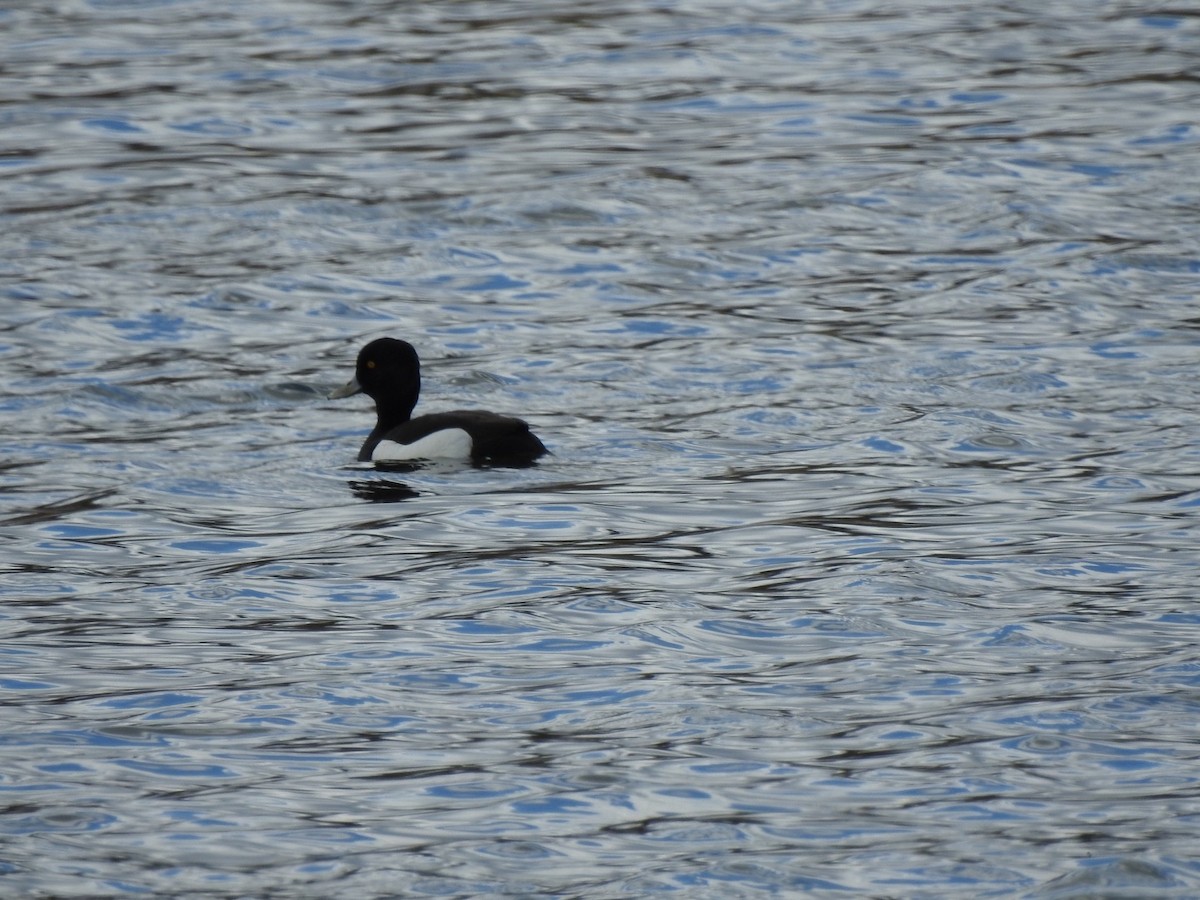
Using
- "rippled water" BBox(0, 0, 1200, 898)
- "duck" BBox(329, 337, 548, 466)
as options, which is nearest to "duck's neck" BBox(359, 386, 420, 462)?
"duck" BBox(329, 337, 548, 466)

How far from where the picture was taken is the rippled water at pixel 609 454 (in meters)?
6.62

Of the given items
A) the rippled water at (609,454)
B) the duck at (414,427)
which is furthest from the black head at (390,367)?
the rippled water at (609,454)

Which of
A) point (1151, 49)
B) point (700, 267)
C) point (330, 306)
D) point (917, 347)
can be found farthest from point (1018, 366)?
point (1151, 49)

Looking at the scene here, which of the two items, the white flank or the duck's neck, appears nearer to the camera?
the white flank

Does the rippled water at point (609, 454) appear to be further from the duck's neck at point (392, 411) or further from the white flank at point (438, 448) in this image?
the duck's neck at point (392, 411)

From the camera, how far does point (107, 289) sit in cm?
1482

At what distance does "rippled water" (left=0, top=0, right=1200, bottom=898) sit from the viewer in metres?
6.62

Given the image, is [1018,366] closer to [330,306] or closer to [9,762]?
[330,306]

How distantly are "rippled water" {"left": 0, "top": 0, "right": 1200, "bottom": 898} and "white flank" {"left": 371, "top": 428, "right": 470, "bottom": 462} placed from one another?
21 centimetres

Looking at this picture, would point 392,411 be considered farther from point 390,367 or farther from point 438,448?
point 438,448

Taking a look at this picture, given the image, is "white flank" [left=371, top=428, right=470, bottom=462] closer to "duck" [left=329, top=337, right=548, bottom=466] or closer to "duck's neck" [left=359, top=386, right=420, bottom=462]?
"duck" [left=329, top=337, right=548, bottom=466]

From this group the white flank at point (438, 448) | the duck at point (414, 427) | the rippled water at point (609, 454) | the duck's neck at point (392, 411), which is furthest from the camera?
the duck's neck at point (392, 411)

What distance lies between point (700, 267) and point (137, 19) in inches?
378

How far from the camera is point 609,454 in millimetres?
11430
